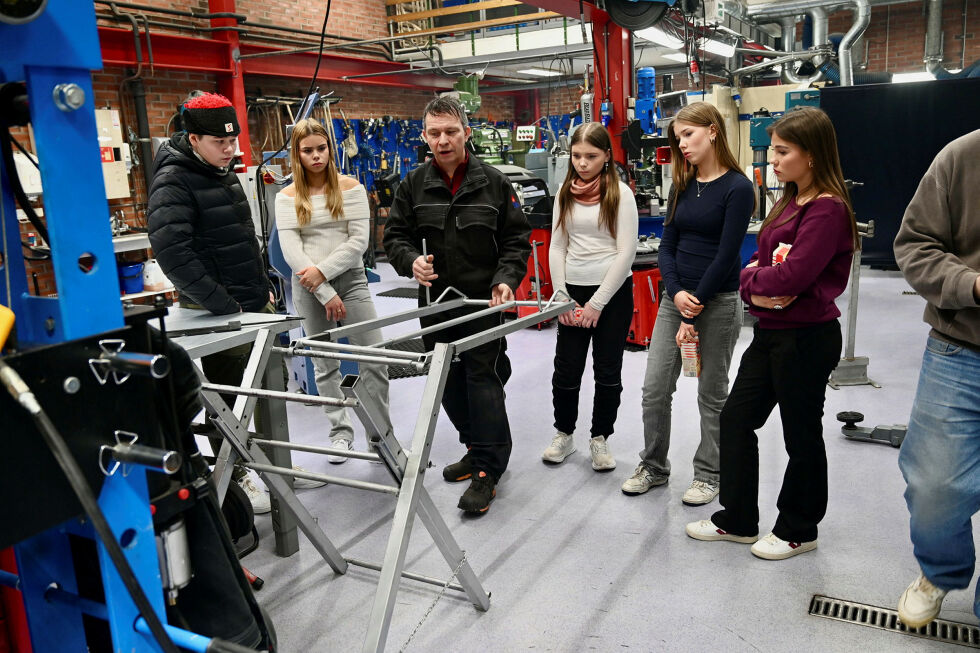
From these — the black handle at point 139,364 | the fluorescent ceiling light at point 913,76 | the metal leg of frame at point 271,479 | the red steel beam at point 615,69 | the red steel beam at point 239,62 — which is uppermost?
the red steel beam at point 239,62

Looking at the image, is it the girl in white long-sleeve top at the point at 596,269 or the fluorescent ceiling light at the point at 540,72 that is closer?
the girl in white long-sleeve top at the point at 596,269

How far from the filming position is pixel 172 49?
7.92 m

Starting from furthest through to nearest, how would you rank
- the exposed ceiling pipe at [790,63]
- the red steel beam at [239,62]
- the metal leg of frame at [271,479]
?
the exposed ceiling pipe at [790,63] < the red steel beam at [239,62] < the metal leg of frame at [271,479]

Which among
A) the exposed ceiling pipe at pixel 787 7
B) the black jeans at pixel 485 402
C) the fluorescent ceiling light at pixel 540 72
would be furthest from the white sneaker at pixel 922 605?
the fluorescent ceiling light at pixel 540 72

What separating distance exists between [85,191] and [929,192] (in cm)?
192

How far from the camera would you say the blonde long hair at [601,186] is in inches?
126

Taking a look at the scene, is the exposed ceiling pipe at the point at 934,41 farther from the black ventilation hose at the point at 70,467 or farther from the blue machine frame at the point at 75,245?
the black ventilation hose at the point at 70,467

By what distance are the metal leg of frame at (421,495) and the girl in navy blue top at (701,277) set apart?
1049mm

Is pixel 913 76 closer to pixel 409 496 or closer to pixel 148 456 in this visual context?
pixel 409 496

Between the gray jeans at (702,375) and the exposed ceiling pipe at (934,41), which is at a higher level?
the exposed ceiling pipe at (934,41)

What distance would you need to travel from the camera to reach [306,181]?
3.47 m

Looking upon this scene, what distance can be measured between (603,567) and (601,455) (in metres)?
0.87

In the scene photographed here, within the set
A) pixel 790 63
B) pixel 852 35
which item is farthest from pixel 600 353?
pixel 790 63

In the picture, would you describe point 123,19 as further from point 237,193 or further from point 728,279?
point 728,279
